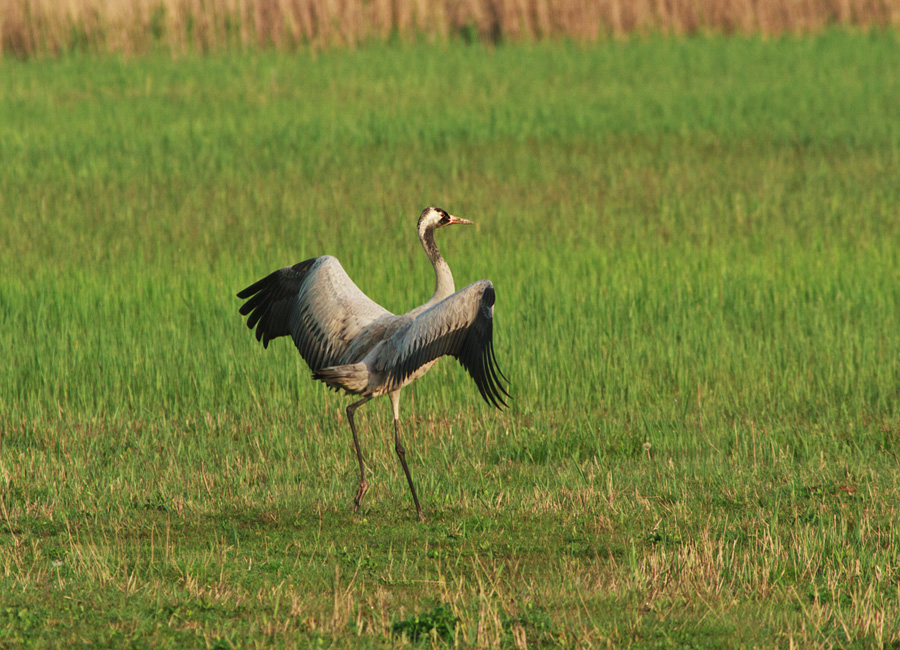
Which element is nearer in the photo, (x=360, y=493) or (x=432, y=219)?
(x=360, y=493)

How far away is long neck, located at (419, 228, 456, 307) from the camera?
7.62 meters

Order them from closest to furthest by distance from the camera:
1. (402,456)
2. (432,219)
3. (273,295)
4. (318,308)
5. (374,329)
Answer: (402,456) → (374,329) → (432,219) → (318,308) → (273,295)

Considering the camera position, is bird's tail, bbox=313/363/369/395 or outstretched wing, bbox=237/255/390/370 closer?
bird's tail, bbox=313/363/369/395

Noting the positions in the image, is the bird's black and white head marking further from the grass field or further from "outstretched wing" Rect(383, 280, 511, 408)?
the grass field

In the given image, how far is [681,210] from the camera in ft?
51.2

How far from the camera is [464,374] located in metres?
10.4

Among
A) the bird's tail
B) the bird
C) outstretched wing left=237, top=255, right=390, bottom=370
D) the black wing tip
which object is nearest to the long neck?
the bird

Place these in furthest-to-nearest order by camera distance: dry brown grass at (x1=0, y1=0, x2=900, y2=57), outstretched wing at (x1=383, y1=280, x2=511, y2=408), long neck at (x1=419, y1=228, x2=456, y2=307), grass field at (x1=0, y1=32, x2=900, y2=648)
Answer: dry brown grass at (x1=0, y1=0, x2=900, y2=57) < long neck at (x1=419, y1=228, x2=456, y2=307) < outstretched wing at (x1=383, y1=280, x2=511, y2=408) < grass field at (x1=0, y1=32, x2=900, y2=648)

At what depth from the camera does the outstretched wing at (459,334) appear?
23.4 ft

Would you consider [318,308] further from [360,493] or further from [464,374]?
[464,374]

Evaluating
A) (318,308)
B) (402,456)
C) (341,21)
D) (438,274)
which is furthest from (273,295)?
(341,21)

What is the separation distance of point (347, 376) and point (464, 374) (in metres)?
3.06

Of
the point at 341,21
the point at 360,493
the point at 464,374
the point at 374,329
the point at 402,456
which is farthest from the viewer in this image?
the point at 341,21

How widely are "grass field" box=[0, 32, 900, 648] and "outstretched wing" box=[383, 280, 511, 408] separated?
88 cm
